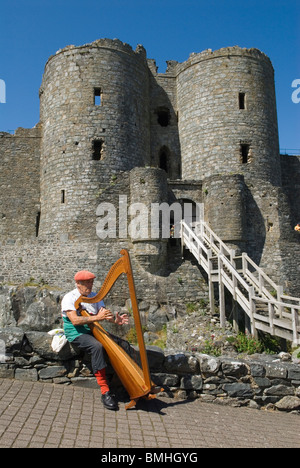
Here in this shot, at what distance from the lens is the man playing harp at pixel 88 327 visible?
526 cm

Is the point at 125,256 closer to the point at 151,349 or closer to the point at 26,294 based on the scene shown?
the point at 151,349

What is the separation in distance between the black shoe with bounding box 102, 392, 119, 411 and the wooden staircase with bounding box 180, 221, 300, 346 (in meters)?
6.90

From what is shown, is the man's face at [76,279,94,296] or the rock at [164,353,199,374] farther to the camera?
the rock at [164,353,199,374]

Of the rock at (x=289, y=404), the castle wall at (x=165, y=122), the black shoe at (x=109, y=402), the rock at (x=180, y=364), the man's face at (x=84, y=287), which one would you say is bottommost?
the rock at (x=289, y=404)

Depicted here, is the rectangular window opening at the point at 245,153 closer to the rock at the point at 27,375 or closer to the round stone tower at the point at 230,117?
the round stone tower at the point at 230,117

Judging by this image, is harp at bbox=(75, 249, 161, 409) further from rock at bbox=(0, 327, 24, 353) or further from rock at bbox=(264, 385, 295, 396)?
rock at bbox=(264, 385, 295, 396)

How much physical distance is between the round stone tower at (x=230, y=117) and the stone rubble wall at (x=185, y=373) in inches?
551

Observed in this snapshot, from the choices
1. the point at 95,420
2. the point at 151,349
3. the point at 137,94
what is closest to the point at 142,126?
the point at 137,94

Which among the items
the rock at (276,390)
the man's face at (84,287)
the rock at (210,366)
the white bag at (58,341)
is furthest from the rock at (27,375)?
the rock at (276,390)

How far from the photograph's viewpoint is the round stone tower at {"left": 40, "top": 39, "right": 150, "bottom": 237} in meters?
17.7

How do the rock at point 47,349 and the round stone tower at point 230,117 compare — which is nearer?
the rock at point 47,349

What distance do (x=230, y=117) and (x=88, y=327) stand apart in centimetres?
1610

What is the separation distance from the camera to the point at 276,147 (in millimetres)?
20266

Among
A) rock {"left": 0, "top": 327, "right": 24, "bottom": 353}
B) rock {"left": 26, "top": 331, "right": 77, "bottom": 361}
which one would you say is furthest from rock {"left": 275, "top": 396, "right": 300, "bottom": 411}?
rock {"left": 0, "top": 327, "right": 24, "bottom": 353}
